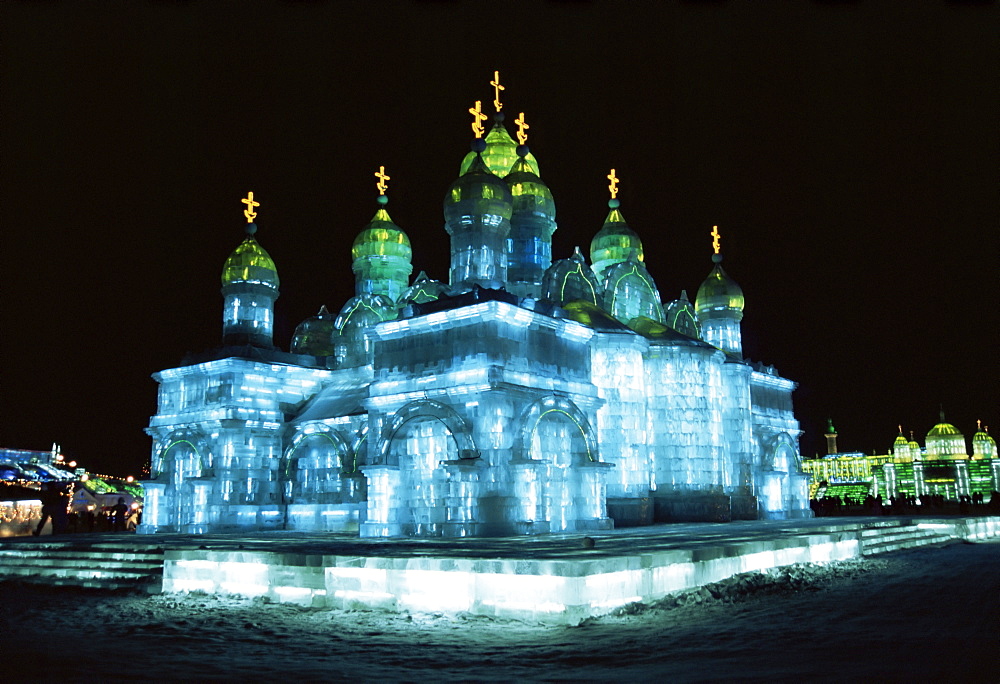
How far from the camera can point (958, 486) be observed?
75125 mm

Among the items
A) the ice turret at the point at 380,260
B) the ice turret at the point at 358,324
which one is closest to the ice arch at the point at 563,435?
the ice turret at the point at 358,324

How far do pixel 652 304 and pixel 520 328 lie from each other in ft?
28.8

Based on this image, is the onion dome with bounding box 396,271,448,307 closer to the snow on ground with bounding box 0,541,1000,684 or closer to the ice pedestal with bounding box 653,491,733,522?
the ice pedestal with bounding box 653,491,733,522

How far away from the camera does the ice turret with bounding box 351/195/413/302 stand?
30.7m

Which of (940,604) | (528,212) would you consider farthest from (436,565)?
(528,212)

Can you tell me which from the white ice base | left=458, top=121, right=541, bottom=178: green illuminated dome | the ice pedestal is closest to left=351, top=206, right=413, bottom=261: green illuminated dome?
left=458, top=121, right=541, bottom=178: green illuminated dome

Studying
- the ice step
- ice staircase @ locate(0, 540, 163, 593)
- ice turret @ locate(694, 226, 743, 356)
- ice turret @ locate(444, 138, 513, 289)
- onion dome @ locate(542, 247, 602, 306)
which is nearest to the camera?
ice staircase @ locate(0, 540, 163, 593)

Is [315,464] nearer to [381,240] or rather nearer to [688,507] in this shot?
[381,240]

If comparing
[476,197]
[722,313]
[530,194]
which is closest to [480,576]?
[476,197]

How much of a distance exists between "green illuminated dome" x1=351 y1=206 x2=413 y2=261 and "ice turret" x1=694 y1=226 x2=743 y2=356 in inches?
422

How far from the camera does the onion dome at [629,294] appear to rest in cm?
2708

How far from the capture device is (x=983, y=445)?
82.9 metres

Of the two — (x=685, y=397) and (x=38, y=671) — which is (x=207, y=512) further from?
(x=38, y=671)

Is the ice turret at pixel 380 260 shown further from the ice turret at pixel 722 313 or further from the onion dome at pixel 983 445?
the onion dome at pixel 983 445
